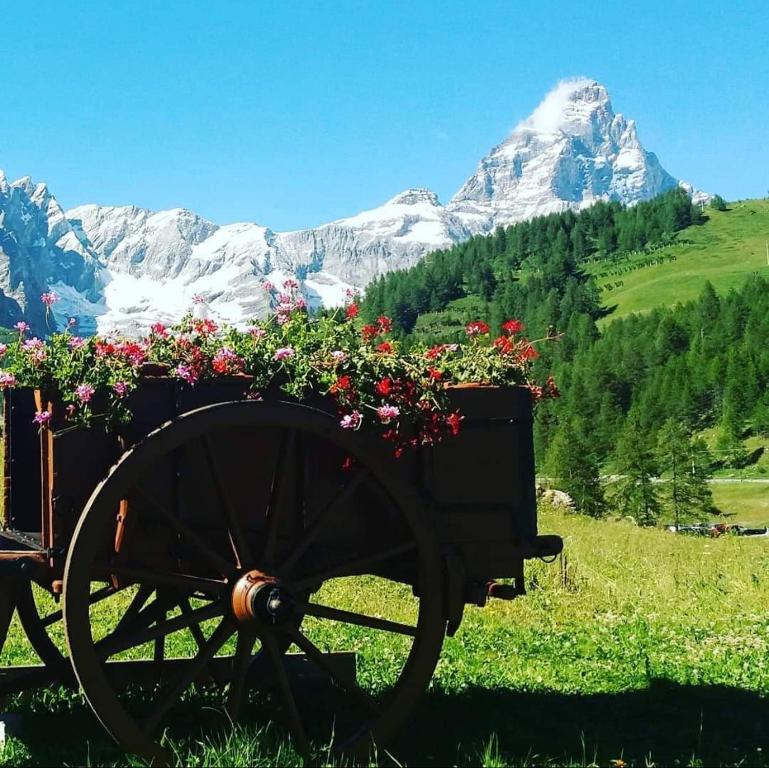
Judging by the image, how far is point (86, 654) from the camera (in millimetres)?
4996

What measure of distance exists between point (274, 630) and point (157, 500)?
914 millimetres

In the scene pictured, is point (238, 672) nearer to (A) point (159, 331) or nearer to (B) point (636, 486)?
(A) point (159, 331)

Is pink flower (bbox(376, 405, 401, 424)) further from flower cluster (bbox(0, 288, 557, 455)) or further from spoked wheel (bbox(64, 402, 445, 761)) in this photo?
spoked wheel (bbox(64, 402, 445, 761))

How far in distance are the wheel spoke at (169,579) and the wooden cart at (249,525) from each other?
1 cm

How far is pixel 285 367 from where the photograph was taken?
582cm

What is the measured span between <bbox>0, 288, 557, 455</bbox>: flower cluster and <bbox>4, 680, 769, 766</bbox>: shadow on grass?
1.82 m

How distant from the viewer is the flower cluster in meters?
5.55

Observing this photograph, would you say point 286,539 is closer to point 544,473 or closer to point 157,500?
point 157,500

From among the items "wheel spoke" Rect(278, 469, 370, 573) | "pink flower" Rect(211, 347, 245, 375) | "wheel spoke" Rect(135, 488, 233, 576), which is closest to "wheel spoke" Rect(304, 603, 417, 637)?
"wheel spoke" Rect(278, 469, 370, 573)

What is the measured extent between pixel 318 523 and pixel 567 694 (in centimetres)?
318

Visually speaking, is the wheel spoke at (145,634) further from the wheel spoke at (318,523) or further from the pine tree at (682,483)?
the pine tree at (682,483)

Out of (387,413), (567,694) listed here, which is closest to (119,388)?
(387,413)

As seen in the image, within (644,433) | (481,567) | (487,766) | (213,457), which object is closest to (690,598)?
(481,567)

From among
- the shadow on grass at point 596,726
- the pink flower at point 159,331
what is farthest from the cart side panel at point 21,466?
the shadow on grass at point 596,726
